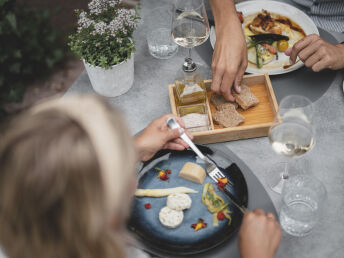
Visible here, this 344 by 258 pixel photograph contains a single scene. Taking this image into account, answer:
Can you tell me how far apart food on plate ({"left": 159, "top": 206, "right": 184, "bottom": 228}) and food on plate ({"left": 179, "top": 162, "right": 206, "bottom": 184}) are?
0.13 metres

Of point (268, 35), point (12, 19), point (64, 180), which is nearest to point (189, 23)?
point (268, 35)

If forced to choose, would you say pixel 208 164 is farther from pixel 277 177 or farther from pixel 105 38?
pixel 105 38

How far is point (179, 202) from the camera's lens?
1.19 m

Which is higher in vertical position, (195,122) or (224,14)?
(224,14)

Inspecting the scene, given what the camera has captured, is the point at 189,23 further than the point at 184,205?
Yes

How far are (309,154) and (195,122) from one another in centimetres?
44

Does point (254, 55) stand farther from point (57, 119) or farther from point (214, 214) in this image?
point (57, 119)

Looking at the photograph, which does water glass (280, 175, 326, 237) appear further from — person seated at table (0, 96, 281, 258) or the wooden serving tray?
person seated at table (0, 96, 281, 258)

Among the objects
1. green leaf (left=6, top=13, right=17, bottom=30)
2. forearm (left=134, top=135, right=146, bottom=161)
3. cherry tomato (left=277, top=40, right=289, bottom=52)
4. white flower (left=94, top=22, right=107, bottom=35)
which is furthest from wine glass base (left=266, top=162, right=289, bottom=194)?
green leaf (left=6, top=13, right=17, bottom=30)

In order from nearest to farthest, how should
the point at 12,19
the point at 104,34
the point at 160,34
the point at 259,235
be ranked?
the point at 259,235
the point at 104,34
the point at 160,34
the point at 12,19

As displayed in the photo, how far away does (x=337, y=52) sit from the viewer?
59.1 inches

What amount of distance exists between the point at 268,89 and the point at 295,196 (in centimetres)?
49

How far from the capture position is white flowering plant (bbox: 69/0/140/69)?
1.38 meters

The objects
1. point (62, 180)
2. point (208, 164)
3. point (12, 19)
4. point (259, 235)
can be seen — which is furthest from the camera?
point (12, 19)
